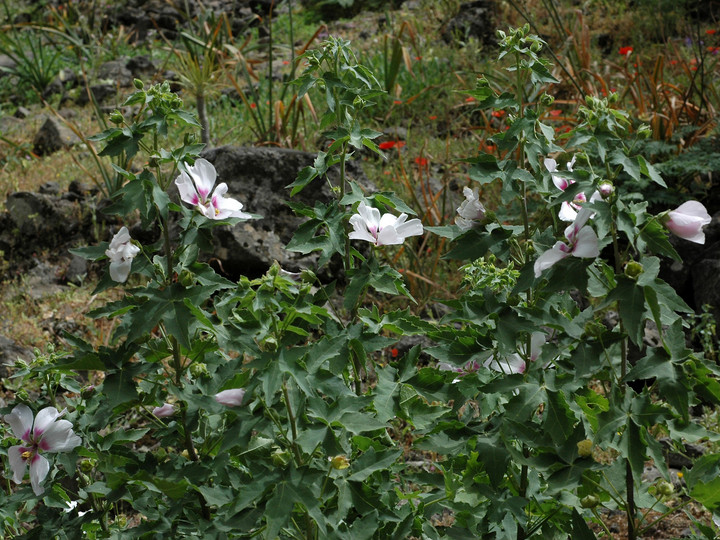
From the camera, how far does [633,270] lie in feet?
3.97

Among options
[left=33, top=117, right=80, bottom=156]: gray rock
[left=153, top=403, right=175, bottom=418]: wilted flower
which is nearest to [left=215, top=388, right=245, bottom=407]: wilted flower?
[left=153, top=403, right=175, bottom=418]: wilted flower

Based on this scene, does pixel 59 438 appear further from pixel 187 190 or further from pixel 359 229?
pixel 359 229

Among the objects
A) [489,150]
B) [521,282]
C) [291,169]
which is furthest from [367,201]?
[489,150]

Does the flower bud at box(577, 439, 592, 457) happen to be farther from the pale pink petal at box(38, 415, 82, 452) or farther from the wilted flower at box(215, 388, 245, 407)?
the pale pink petal at box(38, 415, 82, 452)

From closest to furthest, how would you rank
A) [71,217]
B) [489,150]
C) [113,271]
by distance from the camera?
[113,271]
[489,150]
[71,217]

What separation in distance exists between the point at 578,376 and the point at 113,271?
84 cm

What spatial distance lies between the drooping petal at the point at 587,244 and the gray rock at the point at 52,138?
16.4 feet

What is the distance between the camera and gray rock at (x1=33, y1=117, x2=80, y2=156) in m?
5.61

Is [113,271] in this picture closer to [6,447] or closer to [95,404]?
[95,404]

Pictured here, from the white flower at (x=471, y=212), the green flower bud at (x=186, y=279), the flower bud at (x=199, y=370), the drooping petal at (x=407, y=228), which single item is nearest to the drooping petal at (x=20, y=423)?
the flower bud at (x=199, y=370)

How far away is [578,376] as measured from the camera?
1258mm

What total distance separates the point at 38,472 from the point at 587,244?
116cm

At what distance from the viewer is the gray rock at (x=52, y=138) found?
18.4 feet

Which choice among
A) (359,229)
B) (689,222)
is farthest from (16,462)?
(689,222)
